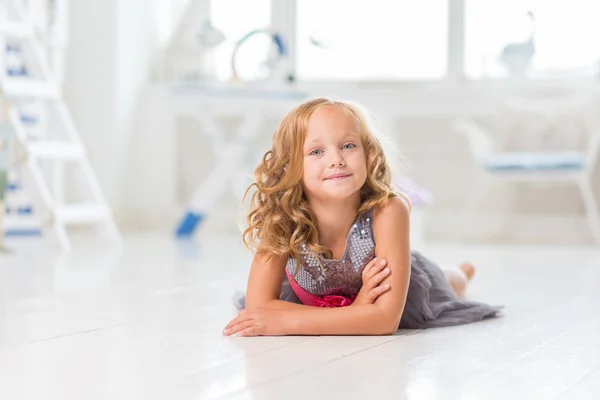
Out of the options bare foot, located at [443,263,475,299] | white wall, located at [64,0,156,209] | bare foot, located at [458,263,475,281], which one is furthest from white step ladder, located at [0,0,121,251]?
bare foot, located at [443,263,475,299]

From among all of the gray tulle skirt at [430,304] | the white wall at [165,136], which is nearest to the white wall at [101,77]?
the white wall at [165,136]

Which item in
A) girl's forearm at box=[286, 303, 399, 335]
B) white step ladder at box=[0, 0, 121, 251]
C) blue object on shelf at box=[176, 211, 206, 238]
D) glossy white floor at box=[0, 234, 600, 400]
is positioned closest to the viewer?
glossy white floor at box=[0, 234, 600, 400]

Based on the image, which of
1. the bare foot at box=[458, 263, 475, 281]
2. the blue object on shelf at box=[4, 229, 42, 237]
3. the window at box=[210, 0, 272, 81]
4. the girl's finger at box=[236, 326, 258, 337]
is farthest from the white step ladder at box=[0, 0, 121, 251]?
the girl's finger at box=[236, 326, 258, 337]

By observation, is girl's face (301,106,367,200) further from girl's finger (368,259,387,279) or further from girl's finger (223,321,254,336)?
girl's finger (223,321,254,336)

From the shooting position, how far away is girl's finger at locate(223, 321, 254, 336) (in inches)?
64.6

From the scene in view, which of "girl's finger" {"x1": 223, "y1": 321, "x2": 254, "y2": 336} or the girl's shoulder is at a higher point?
the girl's shoulder

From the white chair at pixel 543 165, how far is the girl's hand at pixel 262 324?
11.3ft

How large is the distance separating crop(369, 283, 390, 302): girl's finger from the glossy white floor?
0.08 m

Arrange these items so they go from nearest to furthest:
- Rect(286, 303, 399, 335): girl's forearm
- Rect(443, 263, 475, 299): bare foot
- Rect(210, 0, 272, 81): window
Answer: Rect(286, 303, 399, 335): girl's forearm → Rect(443, 263, 475, 299): bare foot → Rect(210, 0, 272, 81): window

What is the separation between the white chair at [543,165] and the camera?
15.8 feet

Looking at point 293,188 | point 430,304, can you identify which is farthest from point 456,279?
point 293,188

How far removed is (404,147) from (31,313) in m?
3.84

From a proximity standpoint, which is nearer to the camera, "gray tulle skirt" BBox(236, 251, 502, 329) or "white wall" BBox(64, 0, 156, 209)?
"gray tulle skirt" BBox(236, 251, 502, 329)

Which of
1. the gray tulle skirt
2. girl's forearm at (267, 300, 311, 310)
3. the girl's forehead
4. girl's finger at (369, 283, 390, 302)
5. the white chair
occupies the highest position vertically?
the girl's forehead
